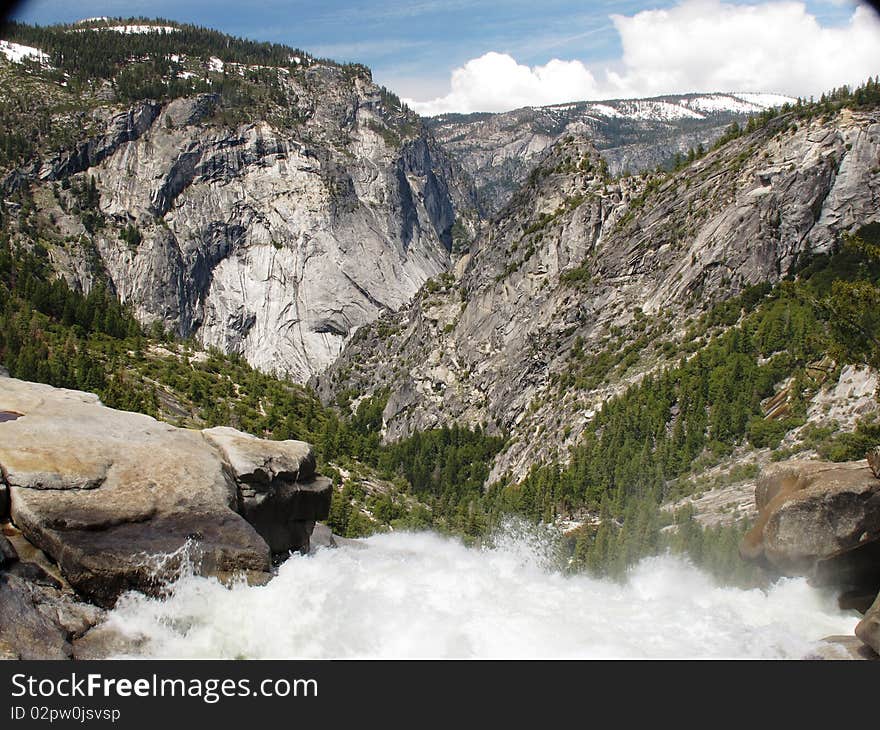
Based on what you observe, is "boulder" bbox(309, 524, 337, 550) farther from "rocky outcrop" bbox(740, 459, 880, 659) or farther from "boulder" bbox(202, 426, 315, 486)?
"rocky outcrop" bbox(740, 459, 880, 659)

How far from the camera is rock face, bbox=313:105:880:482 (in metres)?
101

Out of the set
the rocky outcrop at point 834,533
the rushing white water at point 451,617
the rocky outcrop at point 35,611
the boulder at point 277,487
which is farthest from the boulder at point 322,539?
the rocky outcrop at point 834,533

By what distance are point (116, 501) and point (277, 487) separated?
7104 mm

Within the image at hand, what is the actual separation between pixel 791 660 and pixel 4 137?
226117mm

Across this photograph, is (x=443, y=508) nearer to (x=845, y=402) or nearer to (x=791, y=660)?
(x=845, y=402)

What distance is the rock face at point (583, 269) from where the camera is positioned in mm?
100625

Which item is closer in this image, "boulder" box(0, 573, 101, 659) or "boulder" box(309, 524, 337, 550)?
"boulder" box(0, 573, 101, 659)

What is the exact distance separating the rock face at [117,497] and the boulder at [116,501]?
0.03 meters

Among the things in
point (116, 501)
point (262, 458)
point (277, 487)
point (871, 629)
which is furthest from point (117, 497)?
point (871, 629)

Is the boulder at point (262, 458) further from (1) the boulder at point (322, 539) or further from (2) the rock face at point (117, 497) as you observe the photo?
(1) the boulder at point (322, 539)

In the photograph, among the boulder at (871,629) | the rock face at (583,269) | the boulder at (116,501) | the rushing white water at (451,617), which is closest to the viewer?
the boulder at (116,501)

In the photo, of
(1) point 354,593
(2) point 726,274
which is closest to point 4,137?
(2) point 726,274

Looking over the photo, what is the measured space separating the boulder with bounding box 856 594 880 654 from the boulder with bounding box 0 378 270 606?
1703 centimetres

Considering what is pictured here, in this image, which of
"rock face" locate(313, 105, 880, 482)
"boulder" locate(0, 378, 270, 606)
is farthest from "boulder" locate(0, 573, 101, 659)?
"rock face" locate(313, 105, 880, 482)
